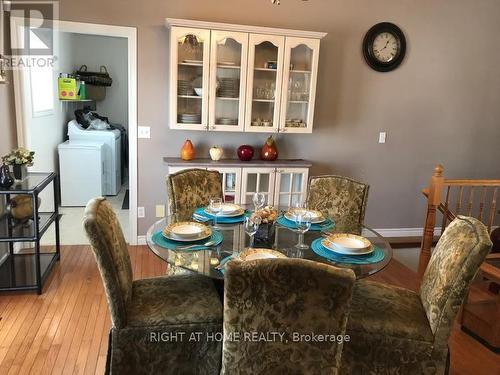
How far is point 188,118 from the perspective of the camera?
11.9 ft

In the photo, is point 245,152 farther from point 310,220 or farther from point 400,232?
point 400,232

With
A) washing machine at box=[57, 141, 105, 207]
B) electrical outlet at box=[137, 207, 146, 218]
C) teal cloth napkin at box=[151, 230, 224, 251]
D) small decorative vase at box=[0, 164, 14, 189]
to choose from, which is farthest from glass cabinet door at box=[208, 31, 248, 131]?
washing machine at box=[57, 141, 105, 207]

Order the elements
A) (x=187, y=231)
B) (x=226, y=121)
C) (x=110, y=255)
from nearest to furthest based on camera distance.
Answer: (x=110, y=255) → (x=187, y=231) → (x=226, y=121)

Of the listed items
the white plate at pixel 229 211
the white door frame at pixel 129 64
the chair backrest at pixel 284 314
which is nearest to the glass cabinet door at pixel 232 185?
the white door frame at pixel 129 64

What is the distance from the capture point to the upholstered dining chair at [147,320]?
5.67 feet

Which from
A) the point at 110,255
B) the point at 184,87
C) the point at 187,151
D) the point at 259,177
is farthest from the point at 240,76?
the point at 110,255

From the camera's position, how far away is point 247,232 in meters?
2.07

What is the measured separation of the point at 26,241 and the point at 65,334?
77 cm

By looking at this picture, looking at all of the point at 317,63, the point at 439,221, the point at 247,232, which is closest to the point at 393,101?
the point at 317,63

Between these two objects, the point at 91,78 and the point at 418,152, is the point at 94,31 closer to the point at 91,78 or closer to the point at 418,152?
the point at 91,78

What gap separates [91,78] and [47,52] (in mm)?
1809

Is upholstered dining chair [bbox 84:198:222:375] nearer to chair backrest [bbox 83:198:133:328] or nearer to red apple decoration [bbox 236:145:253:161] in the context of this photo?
chair backrest [bbox 83:198:133:328]

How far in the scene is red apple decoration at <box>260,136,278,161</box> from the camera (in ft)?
12.8

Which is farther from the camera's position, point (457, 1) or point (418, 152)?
point (418, 152)
